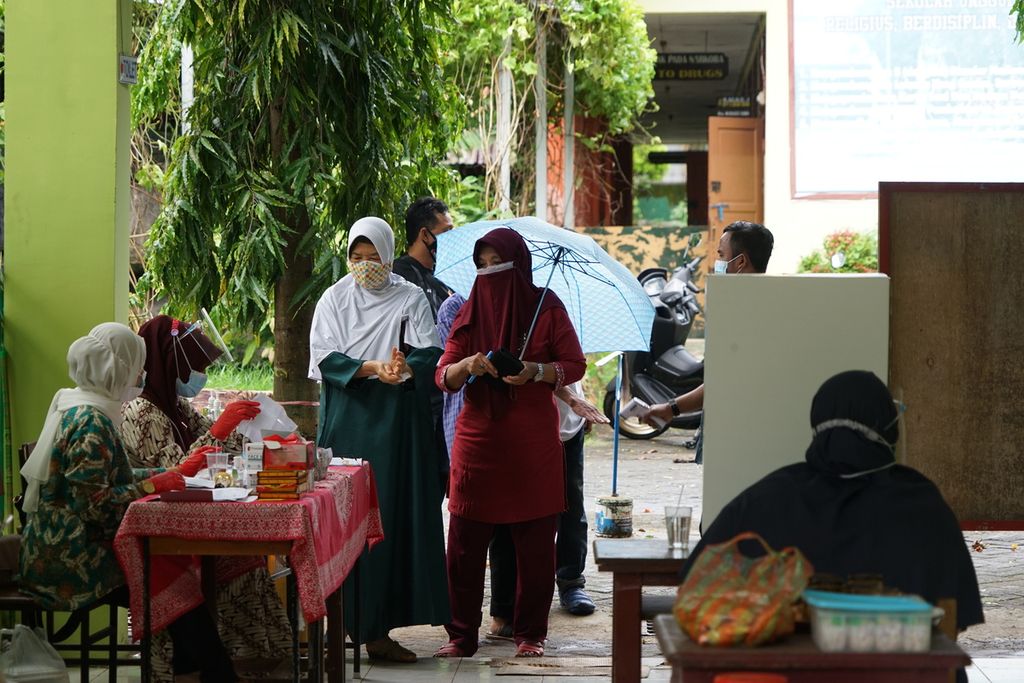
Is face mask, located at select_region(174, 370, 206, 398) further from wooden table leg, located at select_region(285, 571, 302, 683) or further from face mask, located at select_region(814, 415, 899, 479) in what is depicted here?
face mask, located at select_region(814, 415, 899, 479)

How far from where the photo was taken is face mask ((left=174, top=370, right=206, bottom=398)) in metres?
4.67

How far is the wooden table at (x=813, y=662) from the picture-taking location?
8.38 feet

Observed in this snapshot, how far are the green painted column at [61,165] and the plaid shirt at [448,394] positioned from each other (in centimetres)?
137

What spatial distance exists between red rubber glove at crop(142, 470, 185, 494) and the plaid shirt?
5.22 feet

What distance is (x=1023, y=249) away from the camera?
4195mm

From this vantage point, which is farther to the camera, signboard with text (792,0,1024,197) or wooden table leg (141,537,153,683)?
signboard with text (792,0,1024,197)

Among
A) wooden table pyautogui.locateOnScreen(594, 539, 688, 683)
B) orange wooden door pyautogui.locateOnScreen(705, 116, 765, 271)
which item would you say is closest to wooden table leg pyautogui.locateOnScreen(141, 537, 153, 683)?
wooden table pyautogui.locateOnScreen(594, 539, 688, 683)

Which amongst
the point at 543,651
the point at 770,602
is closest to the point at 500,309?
the point at 543,651

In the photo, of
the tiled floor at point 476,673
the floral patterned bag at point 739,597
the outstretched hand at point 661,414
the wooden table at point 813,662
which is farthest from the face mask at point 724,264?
the wooden table at point 813,662

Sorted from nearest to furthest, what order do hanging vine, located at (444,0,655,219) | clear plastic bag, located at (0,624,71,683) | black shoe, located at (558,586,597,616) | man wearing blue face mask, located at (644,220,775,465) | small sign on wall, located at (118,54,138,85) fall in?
clear plastic bag, located at (0,624,71,683)
man wearing blue face mask, located at (644,220,775,465)
small sign on wall, located at (118,54,138,85)
black shoe, located at (558,586,597,616)
hanging vine, located at (444,0,655,219)

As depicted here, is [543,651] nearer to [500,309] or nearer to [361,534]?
[361,534]

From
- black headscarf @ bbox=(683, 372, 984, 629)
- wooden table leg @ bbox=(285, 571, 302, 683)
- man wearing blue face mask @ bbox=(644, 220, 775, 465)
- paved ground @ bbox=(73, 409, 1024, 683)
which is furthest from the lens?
paved ground @ bbox=(73, 409, 1024, 683)

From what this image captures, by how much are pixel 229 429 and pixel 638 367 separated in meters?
7.45

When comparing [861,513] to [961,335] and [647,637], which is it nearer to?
[961,335]
